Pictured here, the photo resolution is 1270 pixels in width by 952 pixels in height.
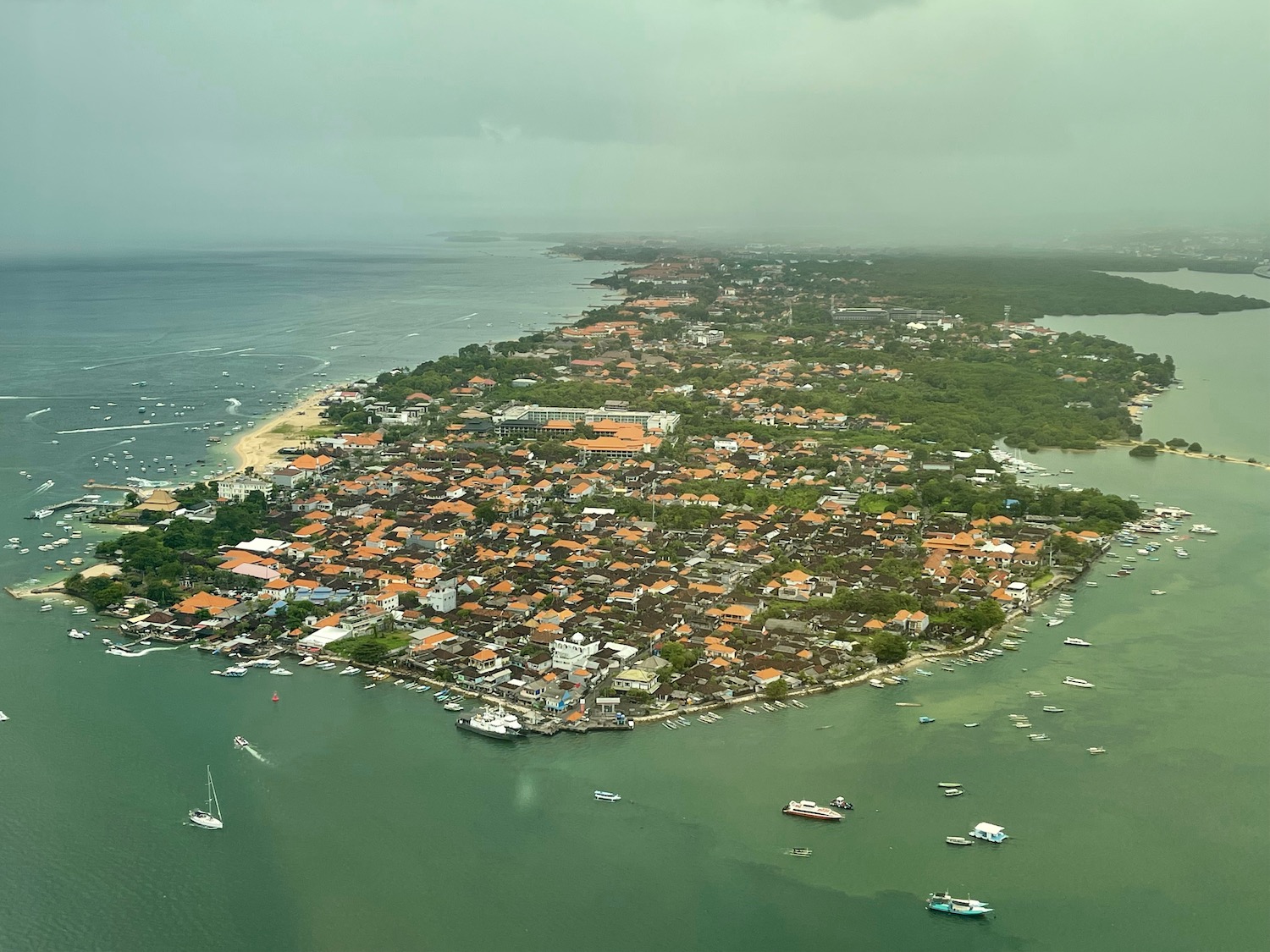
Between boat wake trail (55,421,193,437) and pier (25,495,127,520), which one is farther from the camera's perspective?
boat wake trail (55,421,193,437)

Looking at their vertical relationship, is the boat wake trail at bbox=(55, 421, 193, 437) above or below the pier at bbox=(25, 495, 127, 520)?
above

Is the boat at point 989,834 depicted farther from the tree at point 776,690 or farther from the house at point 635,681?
the house at point 635,681

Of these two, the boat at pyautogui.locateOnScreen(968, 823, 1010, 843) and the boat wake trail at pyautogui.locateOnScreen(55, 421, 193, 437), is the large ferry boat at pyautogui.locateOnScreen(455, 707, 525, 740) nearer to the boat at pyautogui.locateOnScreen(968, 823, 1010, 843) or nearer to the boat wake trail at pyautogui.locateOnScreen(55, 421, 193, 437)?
the boat at pyautogui.locateOnScreen(968, 823, 1010, 843)

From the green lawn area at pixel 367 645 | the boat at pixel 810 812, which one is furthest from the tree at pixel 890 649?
the green lawn area at pixel 367 645

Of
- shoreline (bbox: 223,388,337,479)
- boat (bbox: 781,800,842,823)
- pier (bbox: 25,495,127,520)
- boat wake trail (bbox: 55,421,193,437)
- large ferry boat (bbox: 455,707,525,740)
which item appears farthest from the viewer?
boat wake trail (bbox: 55,421,193,437)

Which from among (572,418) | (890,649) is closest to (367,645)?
(890,649)

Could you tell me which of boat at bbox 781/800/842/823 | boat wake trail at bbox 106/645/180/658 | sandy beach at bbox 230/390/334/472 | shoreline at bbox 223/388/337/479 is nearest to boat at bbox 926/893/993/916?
boat at bbox 781/800/842/823
